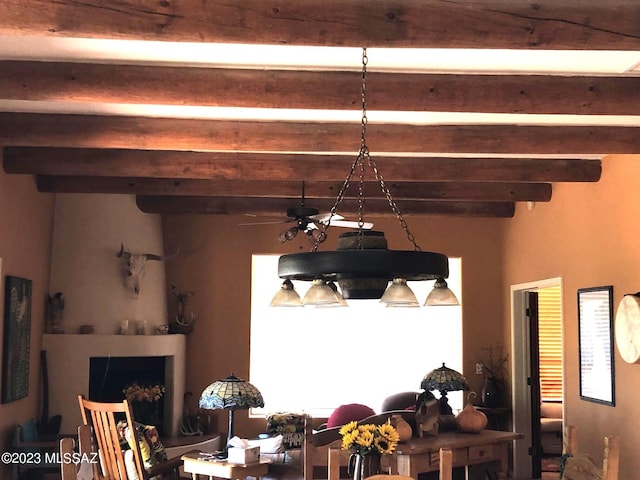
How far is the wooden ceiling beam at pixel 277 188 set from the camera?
7.00 meters

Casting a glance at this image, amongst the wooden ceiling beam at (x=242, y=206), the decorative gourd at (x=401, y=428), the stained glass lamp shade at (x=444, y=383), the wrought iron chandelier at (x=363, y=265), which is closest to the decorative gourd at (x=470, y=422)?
the stained glass lamp shade at (x=444, y=383)

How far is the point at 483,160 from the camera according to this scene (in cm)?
636

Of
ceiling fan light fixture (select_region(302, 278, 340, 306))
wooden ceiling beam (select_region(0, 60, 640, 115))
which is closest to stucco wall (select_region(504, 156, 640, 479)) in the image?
wooden ceiling beam (select_region(0, 60, 640, 115))

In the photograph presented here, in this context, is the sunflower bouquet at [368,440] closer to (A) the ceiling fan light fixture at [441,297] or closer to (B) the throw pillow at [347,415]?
(A) the ceiling fan light fixture at [441,297]

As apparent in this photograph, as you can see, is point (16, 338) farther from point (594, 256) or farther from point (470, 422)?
point (594, 256)

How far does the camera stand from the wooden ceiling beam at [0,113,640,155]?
5184 mm

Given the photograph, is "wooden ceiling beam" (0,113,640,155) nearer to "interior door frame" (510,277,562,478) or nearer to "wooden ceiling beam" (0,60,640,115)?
"wooden ceiling beam" (0,60,640,115)

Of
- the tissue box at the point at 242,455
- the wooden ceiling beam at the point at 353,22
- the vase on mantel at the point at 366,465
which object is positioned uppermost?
the wooden ceiling beam at the point at 353,22

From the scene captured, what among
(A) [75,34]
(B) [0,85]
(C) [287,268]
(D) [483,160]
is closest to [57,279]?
(B) [0,85]

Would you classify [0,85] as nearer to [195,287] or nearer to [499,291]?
[195,287]

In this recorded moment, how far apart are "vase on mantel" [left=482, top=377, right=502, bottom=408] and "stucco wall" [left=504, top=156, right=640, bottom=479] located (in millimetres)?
1241

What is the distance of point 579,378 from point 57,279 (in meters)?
4.81

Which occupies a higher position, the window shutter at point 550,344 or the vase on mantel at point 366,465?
the window shutter at point 550,344

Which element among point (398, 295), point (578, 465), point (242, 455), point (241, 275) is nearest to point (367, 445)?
point (398, 295)
